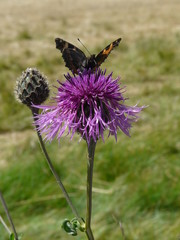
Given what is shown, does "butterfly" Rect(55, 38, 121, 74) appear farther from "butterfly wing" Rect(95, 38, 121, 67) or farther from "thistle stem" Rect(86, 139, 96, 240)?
"thistle stem" Rect(86, 139, 96, 240)

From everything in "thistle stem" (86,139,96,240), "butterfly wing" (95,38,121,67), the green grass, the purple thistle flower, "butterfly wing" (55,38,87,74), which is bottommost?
the green grass

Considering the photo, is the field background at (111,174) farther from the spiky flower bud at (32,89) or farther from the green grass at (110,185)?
the spiky flower bud at (32,89)

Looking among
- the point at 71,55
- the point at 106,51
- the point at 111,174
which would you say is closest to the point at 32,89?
the point at 71,55

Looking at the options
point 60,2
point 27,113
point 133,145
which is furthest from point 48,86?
point 60,2

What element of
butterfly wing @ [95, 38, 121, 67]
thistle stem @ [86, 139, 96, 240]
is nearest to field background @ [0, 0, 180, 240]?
thistle stem @ [86, 139, 96, 240]

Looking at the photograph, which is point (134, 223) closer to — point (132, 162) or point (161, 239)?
point (161, 239)

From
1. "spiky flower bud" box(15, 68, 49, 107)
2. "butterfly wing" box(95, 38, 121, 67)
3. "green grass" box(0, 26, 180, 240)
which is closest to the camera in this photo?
"butterfly wing" box(95, 38, 121, 67)
